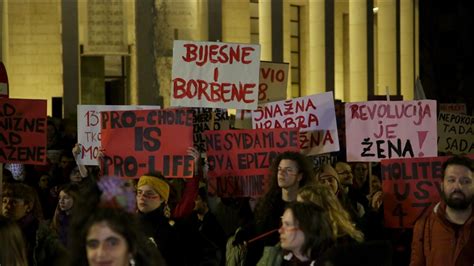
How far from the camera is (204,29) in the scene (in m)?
43.7

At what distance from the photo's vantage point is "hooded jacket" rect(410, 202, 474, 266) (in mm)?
9359

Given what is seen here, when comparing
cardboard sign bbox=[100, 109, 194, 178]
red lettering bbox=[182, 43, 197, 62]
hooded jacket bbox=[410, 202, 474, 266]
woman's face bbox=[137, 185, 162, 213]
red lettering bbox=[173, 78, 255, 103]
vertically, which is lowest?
hooded jacket bbox=[410, 202, 474, 266]

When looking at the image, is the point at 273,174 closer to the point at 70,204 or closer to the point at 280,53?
the point at 70,204

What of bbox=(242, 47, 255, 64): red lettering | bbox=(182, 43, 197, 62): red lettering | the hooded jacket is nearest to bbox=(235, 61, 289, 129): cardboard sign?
bbox=(242, 47, 255, 64): red lettering

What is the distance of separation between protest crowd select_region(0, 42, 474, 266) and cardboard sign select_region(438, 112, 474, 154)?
2214 millimetres

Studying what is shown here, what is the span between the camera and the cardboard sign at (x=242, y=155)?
13211mm

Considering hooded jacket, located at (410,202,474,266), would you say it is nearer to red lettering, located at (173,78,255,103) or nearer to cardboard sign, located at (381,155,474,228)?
cardboard sign, located at (381,155,474,228)

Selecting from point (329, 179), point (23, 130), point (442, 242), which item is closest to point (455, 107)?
point (23, 130)

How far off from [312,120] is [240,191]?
7.76 feet

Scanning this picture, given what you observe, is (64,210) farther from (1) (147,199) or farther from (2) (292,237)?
(2) (292,237)

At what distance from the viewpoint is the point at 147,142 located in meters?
13.5

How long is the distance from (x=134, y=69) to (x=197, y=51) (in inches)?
1090

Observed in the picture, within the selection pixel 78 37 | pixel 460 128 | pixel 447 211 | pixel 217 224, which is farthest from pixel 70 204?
pixel 78 37

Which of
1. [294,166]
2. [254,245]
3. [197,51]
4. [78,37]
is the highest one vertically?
[78,37]
